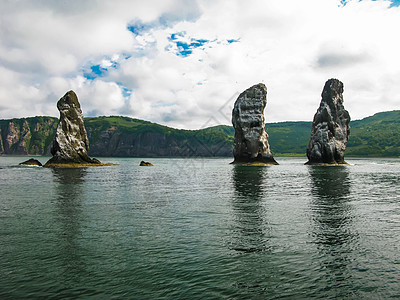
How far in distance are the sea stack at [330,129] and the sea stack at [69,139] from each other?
10288 centimetres

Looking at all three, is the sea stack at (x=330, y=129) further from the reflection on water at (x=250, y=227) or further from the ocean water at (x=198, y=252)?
the reflection on water at (x=250, y=227)

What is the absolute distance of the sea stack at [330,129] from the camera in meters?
125

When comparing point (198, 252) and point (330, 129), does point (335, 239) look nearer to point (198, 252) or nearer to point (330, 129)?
point (198, 252)

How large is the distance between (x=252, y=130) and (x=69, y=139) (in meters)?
80.7

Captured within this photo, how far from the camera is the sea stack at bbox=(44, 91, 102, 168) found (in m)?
101

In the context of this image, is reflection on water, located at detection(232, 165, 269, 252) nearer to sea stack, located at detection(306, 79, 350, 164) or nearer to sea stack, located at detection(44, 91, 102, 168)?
sea stack, located at detection(44, 91, 102, 168)

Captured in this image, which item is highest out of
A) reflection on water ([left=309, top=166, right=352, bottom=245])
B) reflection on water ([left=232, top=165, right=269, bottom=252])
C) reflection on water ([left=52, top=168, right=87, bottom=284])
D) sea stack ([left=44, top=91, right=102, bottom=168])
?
sea stack ([left=44, top=91, right=102, bottom=168])

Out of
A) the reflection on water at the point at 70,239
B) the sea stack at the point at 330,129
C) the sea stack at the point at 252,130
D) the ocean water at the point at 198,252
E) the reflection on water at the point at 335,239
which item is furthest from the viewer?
the sea stack at the point at 252,130

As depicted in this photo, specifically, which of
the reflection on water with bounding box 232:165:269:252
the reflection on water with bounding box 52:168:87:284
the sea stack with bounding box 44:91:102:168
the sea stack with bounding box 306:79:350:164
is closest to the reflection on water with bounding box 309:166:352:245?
the reflection on water with bounding box 232:165:269:252

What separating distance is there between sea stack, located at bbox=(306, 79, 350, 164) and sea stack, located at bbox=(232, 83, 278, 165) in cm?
2237

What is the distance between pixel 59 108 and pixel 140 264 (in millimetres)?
111191

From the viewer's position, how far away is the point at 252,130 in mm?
129750

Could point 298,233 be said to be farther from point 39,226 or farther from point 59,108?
point 59,108

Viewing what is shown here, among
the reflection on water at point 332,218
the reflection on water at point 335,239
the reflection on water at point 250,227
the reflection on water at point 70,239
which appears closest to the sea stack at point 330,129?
the reflection on water at point 332,218
